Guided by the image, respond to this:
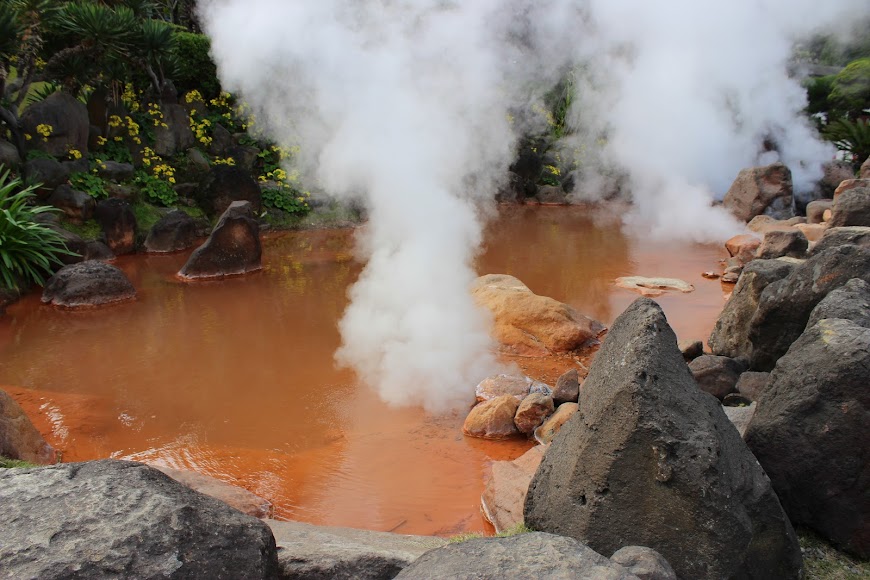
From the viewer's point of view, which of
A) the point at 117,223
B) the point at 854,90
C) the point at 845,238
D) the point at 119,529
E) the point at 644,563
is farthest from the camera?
the point at 854,90

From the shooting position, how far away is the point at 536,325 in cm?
820

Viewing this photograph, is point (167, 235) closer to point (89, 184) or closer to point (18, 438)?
point (89, 184)

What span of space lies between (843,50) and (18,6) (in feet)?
72.5

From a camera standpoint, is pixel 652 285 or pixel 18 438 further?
pixel 652 285

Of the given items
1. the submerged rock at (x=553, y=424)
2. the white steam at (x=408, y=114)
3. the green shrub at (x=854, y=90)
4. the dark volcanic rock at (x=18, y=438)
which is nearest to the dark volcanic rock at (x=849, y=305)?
the submerged rock at (x=553, y=424)

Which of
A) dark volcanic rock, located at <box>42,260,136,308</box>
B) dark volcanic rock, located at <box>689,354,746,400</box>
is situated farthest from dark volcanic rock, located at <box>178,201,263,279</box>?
dark volcanic rock, located at <box>689,354,746,400</box>

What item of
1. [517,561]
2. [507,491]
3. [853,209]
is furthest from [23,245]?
[853,209]

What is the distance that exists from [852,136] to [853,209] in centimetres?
965

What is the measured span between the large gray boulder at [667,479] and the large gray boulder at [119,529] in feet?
5.19

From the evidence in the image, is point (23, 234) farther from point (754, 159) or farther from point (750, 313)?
point (754, 159)

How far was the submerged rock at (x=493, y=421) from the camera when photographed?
6074mm

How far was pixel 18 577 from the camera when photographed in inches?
86.8

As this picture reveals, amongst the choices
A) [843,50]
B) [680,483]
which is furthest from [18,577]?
[843,50]

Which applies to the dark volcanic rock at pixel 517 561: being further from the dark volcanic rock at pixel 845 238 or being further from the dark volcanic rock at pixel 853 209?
the dark volcanic rock at pixel 853 209
